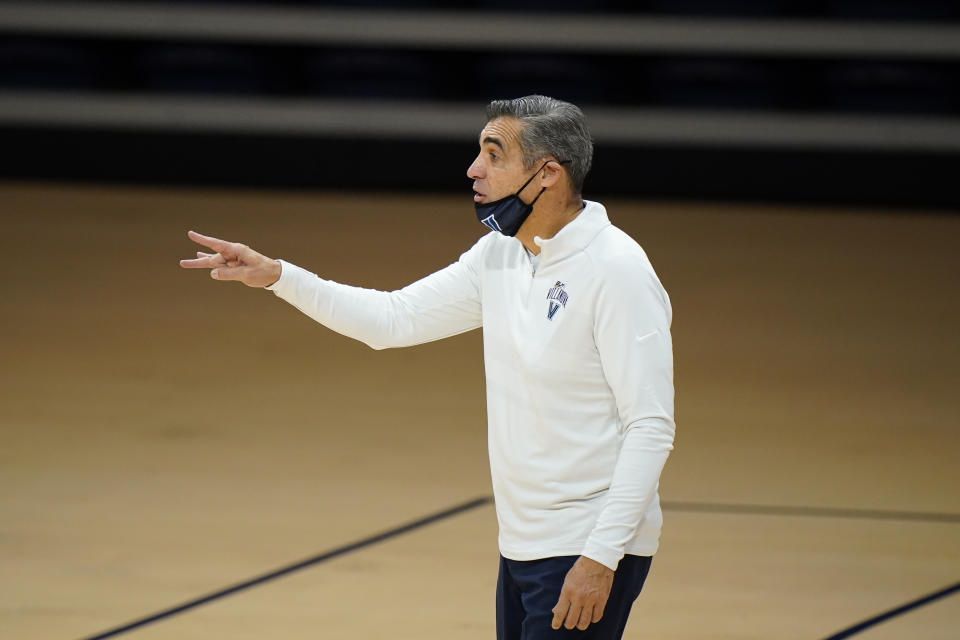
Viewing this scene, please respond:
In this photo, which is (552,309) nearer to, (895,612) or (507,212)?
(507,212)

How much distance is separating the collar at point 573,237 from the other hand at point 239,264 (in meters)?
0.41

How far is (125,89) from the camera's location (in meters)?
8.62

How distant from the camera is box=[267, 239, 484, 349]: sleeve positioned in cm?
209

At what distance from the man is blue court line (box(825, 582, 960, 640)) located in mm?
1232

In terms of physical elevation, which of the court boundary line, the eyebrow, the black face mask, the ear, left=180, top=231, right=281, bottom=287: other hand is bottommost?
the court boundary line

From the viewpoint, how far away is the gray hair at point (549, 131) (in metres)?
1.89

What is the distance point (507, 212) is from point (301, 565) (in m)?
1.65

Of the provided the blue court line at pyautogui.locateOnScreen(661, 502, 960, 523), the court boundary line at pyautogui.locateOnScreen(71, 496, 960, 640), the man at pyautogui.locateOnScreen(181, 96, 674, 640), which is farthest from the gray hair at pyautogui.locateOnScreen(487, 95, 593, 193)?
the blue court line at pyautogui.locateOnScreen(661, 502, 960, 523)

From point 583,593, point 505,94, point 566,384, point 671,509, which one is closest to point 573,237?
point 566,384

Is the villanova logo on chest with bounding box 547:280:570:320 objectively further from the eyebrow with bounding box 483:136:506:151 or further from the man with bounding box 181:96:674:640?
the eyebrow with bounding box 483:136:506:151

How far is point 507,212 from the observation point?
193cm

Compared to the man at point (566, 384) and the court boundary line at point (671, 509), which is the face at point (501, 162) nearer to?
the man at point (566, 384)

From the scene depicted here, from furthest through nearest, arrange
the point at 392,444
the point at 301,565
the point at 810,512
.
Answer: the point at 392,444
the point at 810,512
the point at 301,565

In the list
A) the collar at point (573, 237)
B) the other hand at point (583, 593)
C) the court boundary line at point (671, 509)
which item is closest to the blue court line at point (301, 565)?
the court boundary line at point (671, 509)
